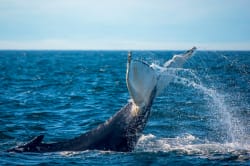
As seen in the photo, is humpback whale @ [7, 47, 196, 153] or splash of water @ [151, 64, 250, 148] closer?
humpback whale @ [7, 47, 196, 153]

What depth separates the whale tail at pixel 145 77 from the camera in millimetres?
8555

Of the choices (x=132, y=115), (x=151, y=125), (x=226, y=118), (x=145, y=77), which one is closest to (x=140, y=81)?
(x=145, y=77)

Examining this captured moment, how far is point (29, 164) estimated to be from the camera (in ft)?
32.0

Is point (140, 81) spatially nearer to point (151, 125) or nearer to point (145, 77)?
point (145, 77)

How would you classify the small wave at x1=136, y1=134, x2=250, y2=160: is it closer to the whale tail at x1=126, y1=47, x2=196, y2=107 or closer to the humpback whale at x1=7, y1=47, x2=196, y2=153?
the humpback whale at x1=7, y1=47, x2=196, y2=153

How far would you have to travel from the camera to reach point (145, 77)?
875 cm

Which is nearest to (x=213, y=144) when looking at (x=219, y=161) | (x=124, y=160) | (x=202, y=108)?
(x=219, y=161)

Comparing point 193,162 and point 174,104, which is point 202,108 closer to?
point 174,104

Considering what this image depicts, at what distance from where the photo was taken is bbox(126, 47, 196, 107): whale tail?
855cm

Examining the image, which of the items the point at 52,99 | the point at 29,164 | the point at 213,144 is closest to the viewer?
the point at 29,164

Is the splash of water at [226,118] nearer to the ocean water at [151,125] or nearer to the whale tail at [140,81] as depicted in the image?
the ocean water at [151,125]

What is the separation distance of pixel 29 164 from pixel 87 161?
1.10 m

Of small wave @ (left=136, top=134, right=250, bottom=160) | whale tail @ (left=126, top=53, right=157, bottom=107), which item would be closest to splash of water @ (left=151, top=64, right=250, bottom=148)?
whale tail @ (left=126, top=53, right=157, bottom=107)

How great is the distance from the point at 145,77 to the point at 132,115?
78 cm
